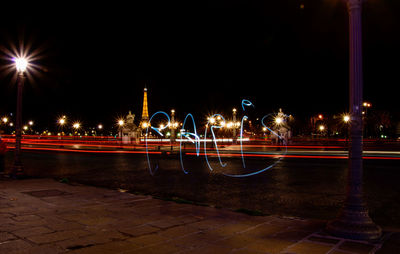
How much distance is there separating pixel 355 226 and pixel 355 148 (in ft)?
4.25

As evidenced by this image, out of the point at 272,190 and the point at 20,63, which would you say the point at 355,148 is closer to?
the point at 272,190

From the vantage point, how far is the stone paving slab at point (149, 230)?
490cm

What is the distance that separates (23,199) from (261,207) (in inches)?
250

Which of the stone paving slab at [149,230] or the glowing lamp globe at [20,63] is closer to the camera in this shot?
the stone paving slab at [149,230]

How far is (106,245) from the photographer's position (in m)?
5.03

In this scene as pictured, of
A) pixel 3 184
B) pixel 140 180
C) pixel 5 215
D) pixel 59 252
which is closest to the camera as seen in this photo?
pixel 59 252

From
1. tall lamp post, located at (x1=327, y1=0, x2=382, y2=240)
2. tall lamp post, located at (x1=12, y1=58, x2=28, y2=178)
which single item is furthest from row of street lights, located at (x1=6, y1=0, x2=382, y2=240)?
tall lamp post, located at (x1=12, y1=58, x2=28, y2=178)

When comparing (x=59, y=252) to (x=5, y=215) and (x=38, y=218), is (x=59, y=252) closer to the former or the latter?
(x=38, y=218)

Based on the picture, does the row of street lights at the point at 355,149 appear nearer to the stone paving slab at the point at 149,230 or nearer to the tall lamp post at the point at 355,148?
the tall lamp post at the point at 355,148

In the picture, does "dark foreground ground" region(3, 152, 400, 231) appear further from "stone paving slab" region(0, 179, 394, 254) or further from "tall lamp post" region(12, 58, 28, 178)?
"tall lamp post" region(12, 58, 28, 178)

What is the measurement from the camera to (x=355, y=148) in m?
5.56

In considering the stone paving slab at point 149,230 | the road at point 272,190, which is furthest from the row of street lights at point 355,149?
the road at point 272,190

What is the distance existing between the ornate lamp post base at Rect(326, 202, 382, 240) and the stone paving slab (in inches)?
6.6

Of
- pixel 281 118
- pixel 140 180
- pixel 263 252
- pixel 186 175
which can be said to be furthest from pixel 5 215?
pixel 281 118
